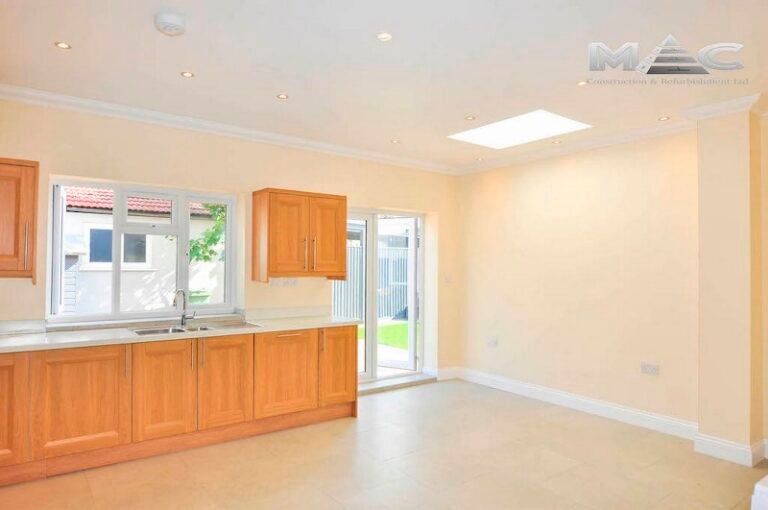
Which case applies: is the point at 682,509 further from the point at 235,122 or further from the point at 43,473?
the point at 235,122

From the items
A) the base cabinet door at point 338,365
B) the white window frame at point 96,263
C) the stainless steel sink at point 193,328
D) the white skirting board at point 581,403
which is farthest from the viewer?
the base cabinet door at point 338,365

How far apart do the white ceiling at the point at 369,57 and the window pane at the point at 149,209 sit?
840 mm

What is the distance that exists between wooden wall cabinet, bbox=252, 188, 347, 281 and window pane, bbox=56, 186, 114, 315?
1268mm

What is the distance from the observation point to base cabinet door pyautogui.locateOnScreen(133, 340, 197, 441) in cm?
356

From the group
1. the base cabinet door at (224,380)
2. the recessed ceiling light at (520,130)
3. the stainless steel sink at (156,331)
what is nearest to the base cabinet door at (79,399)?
the stainless steel sink at (156,331)

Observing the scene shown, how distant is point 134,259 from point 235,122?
5.07ft

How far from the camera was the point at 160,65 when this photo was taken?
A: 3145mm

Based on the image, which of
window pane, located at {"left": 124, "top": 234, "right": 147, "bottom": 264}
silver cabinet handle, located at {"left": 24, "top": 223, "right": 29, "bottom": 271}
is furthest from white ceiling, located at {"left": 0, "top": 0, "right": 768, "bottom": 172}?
window pane, located at {"left": 124, "top": 234, "right": 147, "bottom": 264}

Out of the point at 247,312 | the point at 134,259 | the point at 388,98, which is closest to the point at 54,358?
the point at 134,259

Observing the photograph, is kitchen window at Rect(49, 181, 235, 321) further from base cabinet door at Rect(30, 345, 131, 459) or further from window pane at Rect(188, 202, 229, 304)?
base cabinet door at Rect(30, 345, 131, 459)

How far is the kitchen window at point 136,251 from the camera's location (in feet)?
13.2

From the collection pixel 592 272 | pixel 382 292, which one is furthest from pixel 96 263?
pixel 592 272

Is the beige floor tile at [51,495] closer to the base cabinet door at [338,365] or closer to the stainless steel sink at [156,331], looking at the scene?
the stainless steel sink at [156,331]

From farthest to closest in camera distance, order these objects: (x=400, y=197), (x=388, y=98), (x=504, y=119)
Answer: (x=400, y=197) < (x=504, y=119) < (x=388, y=98)
